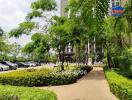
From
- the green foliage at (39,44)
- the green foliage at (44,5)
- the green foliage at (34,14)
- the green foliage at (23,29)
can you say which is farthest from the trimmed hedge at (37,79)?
the green foliage at (44,5)

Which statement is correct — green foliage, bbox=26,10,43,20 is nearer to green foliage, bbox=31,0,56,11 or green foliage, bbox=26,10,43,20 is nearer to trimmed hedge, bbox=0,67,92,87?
green foliage, bbox=31,0,56,11

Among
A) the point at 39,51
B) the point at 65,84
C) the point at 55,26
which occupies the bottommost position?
the point at 65,84

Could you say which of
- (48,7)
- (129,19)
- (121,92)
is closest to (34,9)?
(48,7)

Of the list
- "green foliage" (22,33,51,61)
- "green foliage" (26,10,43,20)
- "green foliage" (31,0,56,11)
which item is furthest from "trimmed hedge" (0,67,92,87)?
"green foliage" (31,0,56,11)

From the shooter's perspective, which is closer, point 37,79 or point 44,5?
point 37,79

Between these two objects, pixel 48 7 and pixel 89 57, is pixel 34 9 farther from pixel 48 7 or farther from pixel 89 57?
pixel 89 57

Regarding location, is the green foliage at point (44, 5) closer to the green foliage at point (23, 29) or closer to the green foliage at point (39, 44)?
the green foliage at point (23, 29)

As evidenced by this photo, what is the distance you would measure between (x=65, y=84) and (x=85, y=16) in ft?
71.4

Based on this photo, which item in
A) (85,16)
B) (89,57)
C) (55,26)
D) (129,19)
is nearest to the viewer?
(85,16)

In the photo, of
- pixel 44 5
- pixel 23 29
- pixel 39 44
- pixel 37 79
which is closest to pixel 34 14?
pixel 44 5

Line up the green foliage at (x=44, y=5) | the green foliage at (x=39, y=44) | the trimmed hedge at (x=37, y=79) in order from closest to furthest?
the trimmed hedge at (x=37, y=79) → the green foliage at (x=44, y=5) → the green foliage at (x=39, y=44)

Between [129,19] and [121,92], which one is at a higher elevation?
[129,19]

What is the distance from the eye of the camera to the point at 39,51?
32.3m

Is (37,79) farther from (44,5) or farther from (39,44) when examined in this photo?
(44,5)
